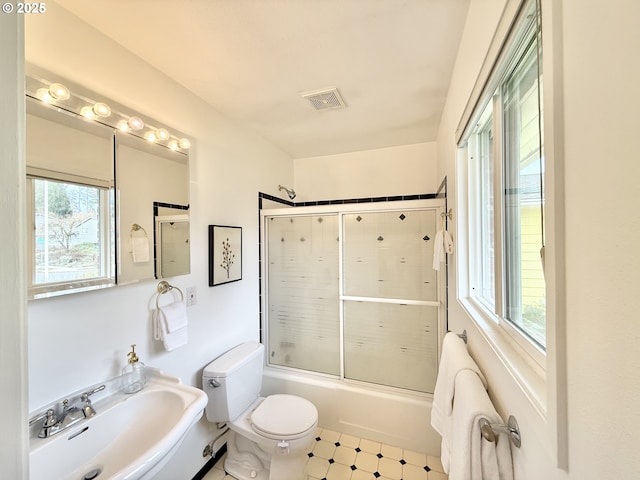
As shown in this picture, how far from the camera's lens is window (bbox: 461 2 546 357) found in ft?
2.35

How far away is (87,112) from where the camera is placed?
1149mm

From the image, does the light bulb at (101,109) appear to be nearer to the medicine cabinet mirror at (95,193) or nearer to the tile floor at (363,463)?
the medicine cabinet mirror at (95,193)

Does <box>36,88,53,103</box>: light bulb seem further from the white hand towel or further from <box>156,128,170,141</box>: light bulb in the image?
the white hand towel

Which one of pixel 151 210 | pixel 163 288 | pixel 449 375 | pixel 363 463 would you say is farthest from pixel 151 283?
pixel 363 463

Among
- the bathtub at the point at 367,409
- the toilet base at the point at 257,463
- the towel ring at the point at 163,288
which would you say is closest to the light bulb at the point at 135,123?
the towel ring at the point at 163,288

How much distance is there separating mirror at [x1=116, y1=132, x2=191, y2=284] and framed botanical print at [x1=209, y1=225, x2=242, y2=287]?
0.62ft

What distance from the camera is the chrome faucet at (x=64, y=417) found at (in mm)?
947

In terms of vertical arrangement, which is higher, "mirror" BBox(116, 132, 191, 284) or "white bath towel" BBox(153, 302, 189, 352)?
"mirror" BBox(116, 132, 191, 284)

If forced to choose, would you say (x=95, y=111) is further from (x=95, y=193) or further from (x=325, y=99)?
(x=325, y=99)

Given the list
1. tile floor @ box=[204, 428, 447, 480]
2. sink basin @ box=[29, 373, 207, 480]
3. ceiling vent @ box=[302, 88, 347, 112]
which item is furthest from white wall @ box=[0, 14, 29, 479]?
tile floor @ box=[204, 428, 447, 480]

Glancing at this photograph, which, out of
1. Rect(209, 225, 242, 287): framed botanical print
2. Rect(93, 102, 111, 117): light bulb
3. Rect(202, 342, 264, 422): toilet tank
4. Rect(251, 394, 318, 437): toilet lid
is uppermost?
Rect(93, 102, 111, 117): light bulb

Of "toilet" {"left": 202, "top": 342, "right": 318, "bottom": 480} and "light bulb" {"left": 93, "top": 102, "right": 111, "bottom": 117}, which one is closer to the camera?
"light bulb" {"left": 93, "top": 102, "right": 111, "bottom": 117}

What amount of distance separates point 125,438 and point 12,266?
3.84 ft

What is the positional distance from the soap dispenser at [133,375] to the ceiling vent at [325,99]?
182cm
